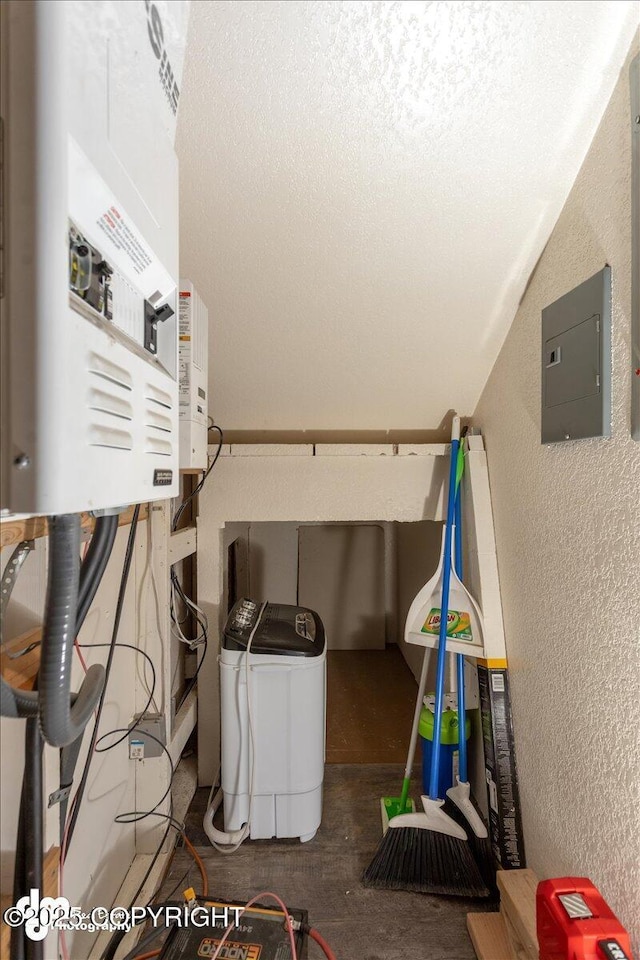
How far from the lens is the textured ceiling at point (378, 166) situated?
80 centimetres

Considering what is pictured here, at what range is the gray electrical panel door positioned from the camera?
0.92m

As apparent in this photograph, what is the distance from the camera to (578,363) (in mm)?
998

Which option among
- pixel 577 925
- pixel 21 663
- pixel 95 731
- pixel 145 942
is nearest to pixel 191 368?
pixel 21 663

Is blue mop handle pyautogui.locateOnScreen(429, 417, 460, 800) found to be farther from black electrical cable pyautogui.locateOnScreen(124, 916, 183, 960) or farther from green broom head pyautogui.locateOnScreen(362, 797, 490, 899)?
black electrical cable pyautogui.locateOnScreen(124, 916, 183, 960)

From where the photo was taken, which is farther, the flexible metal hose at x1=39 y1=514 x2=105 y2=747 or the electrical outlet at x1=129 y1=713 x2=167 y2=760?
the electrical outlet at x1=129 y1=713 x2=167 y2=760

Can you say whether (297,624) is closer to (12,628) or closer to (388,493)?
(388,493)

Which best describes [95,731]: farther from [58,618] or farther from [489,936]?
[489,936]

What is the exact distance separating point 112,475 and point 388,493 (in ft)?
4.38

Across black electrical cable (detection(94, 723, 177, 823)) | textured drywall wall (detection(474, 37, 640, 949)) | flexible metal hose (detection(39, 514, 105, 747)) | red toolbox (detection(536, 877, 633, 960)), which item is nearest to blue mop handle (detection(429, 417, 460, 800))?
textured drywall wall (detection(474, 37, 640, 949))

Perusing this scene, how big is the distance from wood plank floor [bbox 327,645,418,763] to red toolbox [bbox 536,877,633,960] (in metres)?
1.04

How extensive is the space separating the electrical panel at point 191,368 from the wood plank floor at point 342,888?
1157 millimetres

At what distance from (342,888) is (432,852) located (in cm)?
27

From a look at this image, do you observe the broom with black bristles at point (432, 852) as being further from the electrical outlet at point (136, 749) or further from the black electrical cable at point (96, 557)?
the black electrical cable at point (96, 557)

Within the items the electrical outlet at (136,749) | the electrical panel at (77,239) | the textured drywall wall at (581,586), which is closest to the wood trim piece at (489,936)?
the textured drywall wall at (581,586)
